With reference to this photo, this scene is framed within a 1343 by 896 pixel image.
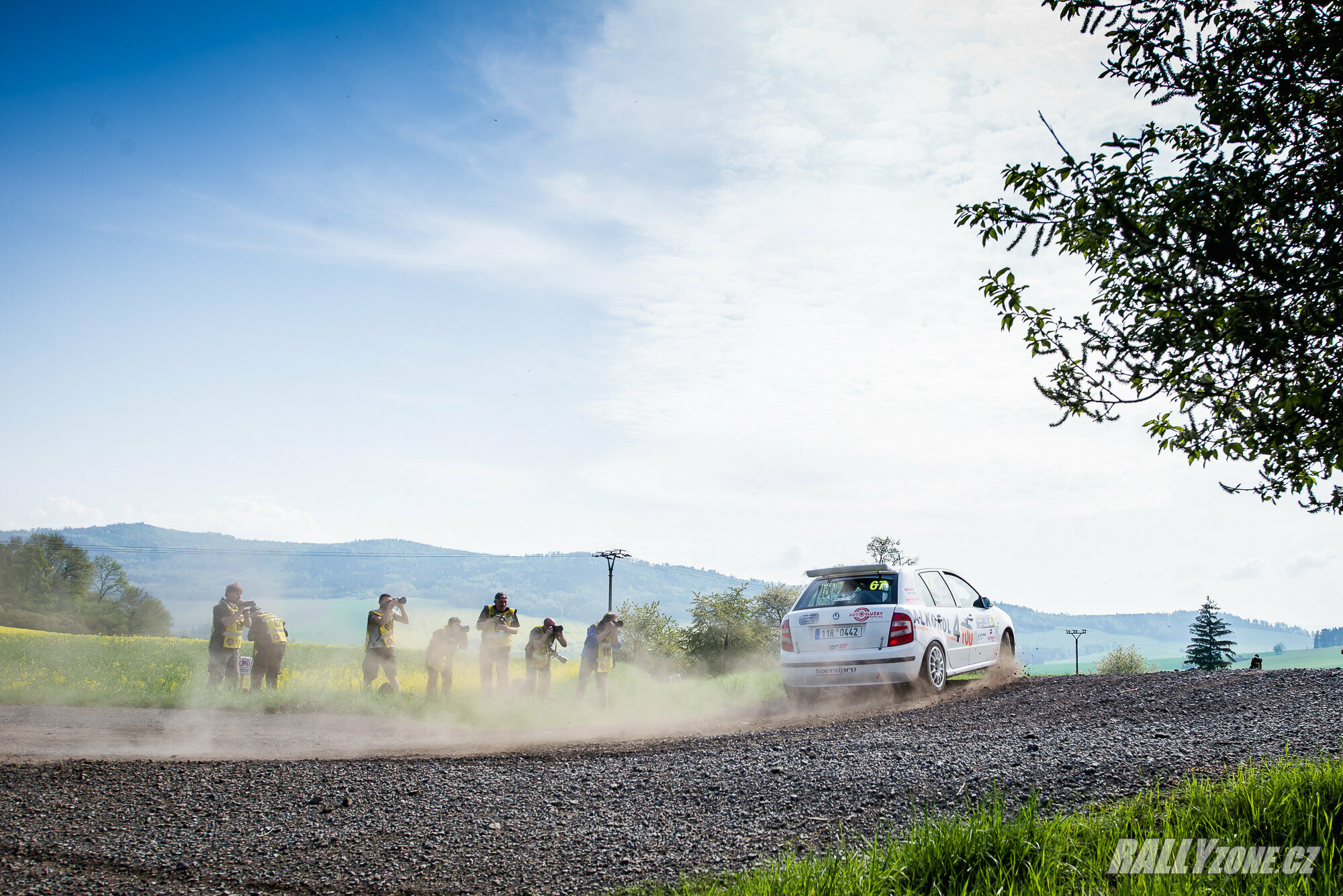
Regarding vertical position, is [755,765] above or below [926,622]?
below

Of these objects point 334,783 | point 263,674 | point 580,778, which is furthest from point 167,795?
point 263,674

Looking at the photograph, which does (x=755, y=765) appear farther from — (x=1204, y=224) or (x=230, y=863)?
(x=1204, y=224)

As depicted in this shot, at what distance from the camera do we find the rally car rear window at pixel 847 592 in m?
10.1

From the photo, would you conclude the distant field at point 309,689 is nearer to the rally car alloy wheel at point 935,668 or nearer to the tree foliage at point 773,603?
the rally car alloy wheel at point 935,668

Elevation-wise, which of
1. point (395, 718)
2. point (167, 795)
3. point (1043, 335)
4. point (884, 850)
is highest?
point (1043, 335)

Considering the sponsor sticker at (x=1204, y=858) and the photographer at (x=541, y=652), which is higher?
the sponsor sticker at (x=1204, y=858)

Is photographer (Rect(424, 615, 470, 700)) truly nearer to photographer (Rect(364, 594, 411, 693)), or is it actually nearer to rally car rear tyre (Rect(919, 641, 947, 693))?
photographer (Rect(364, 594, 411, 693))

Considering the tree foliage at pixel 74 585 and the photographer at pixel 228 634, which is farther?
the tree foliage at pixel 74 585

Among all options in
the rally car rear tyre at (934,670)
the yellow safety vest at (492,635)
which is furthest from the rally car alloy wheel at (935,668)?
the yellow safety vest at (492,635)

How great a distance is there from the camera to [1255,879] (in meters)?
3.36

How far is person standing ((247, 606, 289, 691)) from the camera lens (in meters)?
13.4

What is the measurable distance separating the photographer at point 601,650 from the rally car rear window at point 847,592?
363 centimetres

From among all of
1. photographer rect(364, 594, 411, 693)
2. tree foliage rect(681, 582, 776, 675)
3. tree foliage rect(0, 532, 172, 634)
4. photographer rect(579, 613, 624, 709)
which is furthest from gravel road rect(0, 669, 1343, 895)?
tree foliage rect(0, 532, 172, 634)

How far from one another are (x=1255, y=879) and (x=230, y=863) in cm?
505
